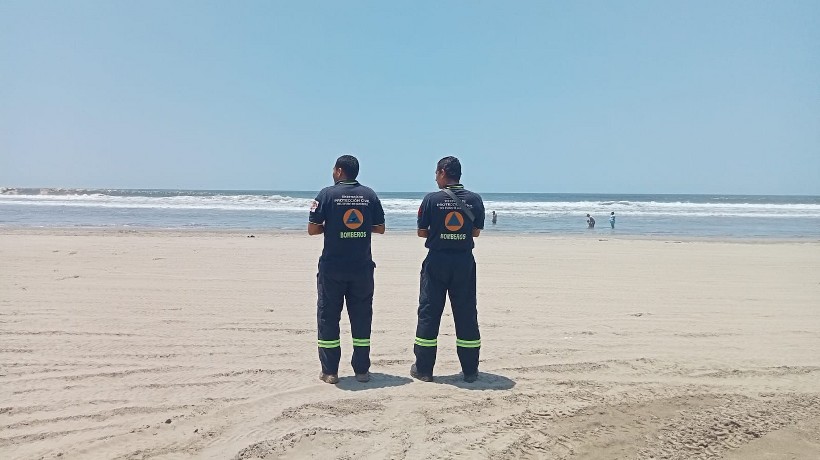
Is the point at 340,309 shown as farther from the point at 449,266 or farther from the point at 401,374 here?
the point at 449,266

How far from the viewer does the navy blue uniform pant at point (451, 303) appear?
5.24 meters

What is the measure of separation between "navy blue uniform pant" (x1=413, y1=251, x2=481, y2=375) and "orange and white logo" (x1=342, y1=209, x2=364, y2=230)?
682 millimetres

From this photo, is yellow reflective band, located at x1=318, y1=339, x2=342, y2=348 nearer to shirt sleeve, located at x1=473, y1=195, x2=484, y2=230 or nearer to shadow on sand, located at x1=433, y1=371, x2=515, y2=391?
shadow on sand, located at x1=433, y1=371, x2=515, y2=391

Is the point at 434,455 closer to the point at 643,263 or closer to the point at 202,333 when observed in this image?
the point at 202,333

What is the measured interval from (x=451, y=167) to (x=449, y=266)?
2.91ft

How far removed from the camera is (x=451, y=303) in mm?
5289

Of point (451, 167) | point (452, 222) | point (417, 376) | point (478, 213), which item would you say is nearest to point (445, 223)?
point (452, 222)

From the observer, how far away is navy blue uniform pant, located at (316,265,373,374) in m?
5.17

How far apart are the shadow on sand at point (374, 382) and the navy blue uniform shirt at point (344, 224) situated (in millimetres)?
1017

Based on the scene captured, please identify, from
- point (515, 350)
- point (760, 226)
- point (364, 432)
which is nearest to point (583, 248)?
point (515, 350)

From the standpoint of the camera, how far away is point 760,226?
3366 centimetres

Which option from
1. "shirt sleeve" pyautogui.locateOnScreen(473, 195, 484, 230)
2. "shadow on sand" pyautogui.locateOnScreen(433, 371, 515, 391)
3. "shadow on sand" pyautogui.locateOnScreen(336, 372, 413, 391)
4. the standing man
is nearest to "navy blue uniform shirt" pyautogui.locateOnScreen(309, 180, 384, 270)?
the standing man

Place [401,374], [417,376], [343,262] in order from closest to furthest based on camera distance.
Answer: [343,262] → [417,376] → [401,374]

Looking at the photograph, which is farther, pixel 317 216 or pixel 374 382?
pixel 374 382
